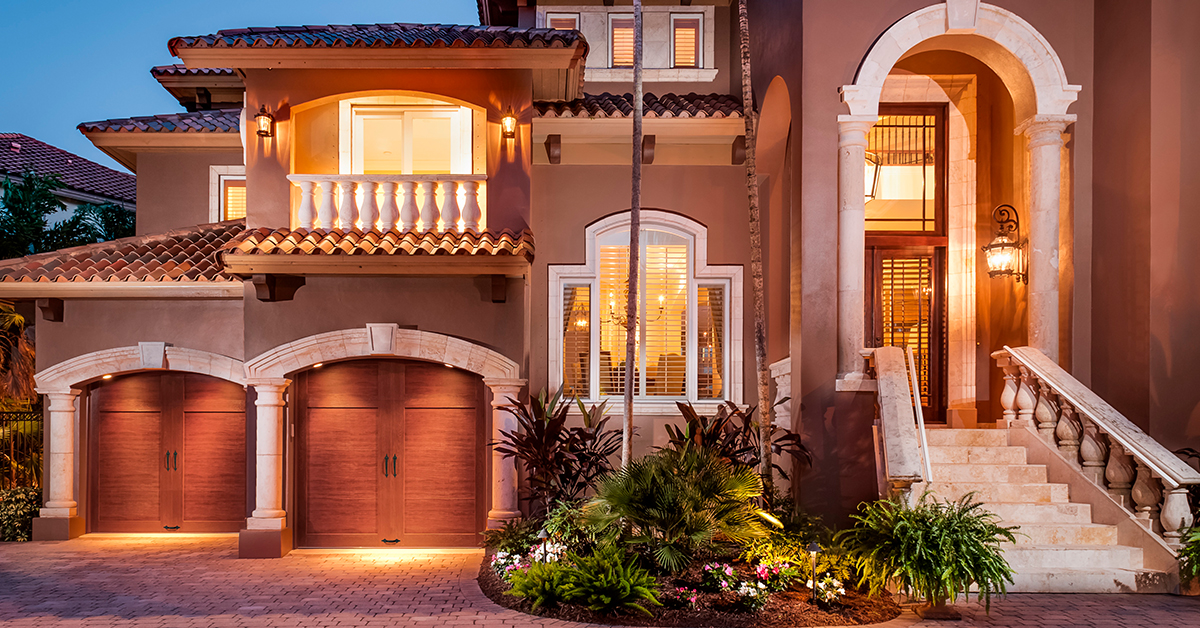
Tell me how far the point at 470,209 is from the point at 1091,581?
824 centimetres

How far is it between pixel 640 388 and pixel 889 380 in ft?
14.1

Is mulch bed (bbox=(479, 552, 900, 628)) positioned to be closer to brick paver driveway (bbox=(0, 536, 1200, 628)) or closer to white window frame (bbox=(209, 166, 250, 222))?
brick paver driveway (bbox=(0, 536, 1200, 628))

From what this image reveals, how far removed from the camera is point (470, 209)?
33.1 feet

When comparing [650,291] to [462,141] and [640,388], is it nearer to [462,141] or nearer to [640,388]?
[640,388]

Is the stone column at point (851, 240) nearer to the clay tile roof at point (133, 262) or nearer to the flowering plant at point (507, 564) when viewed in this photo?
the flowering plant at point (507, 564)

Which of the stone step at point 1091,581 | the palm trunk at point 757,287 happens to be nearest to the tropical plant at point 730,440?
the palm trunk at point 757,287

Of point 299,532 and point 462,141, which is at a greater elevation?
point 462,141

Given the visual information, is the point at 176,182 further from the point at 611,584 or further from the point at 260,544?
the point at 611,584

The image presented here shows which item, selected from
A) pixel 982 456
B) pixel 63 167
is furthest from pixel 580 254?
pixel 63 167

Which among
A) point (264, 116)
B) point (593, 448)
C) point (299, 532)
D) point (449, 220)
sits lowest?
point (299, 532)

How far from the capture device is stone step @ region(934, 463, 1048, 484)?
8625mm

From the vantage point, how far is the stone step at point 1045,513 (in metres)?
8.14

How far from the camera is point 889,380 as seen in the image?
8.48 meters

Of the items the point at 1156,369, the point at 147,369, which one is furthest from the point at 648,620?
the point at 147,369
